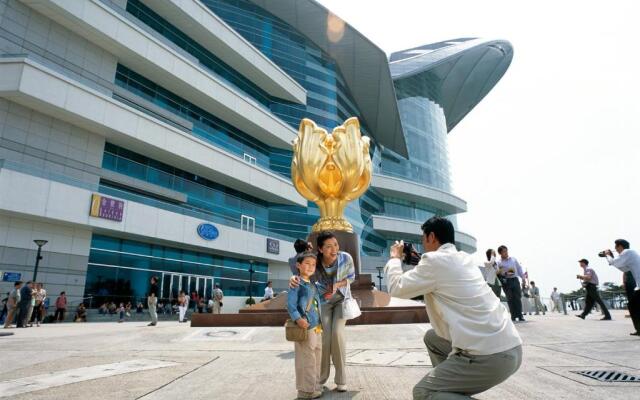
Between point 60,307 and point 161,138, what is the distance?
986cm

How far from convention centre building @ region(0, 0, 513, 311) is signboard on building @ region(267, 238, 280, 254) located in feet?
0.25

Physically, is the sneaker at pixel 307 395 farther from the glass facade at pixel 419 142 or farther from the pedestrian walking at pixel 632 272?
the glass facade at pixel 419 142

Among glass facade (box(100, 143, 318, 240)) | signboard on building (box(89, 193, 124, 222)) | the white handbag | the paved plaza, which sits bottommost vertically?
the paved plaza

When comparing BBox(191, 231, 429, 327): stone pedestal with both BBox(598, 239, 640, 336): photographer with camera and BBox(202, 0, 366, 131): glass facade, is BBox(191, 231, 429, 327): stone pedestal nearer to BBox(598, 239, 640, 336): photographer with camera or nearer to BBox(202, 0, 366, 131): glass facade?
BBox(598, 239, 640, 336): photographer with camera

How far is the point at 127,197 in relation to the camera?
18984 mm

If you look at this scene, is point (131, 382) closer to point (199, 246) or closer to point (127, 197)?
point (127, 197)

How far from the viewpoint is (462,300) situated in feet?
6.77

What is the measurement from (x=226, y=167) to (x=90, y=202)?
29.5 ft

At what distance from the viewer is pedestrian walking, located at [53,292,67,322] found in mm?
15570

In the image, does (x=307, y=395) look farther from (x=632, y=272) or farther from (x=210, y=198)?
(x=210, y=198)

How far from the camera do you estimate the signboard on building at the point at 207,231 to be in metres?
22.3

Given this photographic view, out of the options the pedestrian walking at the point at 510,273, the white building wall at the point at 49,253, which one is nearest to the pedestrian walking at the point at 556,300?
the pedestrian walking at the point at 510,273

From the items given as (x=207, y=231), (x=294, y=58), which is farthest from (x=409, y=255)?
(x=294, y=58)

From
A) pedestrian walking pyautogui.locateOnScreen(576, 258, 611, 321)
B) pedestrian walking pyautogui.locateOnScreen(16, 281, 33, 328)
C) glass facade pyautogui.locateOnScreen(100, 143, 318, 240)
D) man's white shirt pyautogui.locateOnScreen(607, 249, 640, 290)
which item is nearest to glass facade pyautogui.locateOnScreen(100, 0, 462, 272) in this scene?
glass facade pyautogui.locateOnScreen(100, 143, 318, 240)
